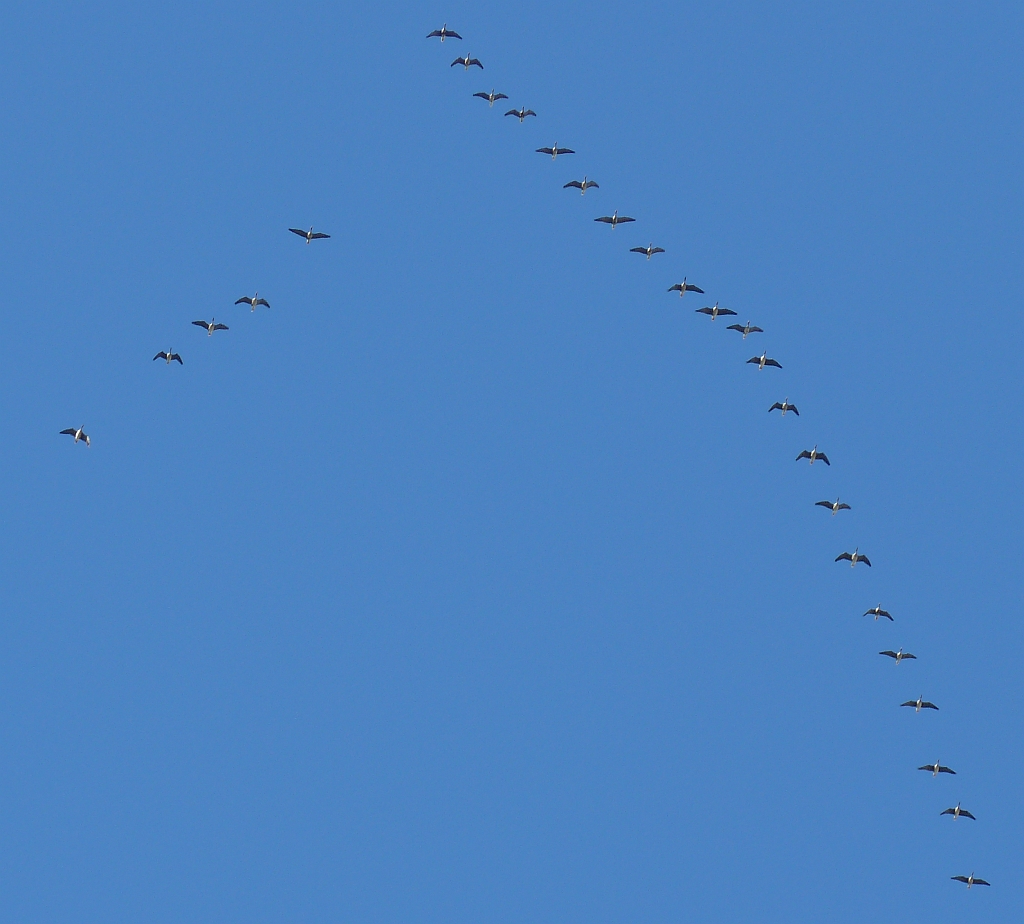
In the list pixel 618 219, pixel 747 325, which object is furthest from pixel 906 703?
pixel 618 219

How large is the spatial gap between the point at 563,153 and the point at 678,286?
1814cm

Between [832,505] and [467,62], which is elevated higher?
[467,62]

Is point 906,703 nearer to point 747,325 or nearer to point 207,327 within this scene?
point 747,325

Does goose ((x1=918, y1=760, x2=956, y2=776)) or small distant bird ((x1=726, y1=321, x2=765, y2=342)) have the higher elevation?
small distant bird ((x1=726, y1=321, x2=765, y2=342))

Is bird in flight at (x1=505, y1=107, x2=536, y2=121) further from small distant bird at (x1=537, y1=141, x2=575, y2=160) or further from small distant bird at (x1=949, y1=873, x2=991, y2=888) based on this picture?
small distant bird at (x1=949, y1=873, x2=991, y2=888)

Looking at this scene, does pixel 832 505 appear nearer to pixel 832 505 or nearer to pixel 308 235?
pixel 832 505

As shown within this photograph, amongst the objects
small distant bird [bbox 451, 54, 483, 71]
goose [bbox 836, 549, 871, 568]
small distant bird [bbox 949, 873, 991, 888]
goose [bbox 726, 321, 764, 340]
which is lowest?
small distant bird [bbox 949, 873, 991, 888]

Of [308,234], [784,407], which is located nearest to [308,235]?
[308,234]

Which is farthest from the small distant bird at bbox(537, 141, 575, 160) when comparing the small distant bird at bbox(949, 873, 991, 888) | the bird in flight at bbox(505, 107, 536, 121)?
the small distant bird at bbox(949, 873, 991, 888)

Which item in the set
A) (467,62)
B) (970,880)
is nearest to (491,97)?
(467,62)

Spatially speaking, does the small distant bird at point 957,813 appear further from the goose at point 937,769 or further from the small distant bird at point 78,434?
the small distant bird at point 78,434

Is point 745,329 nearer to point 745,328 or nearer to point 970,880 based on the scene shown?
point 745,328

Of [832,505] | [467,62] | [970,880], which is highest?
[467,62]

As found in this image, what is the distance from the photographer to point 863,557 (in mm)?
128125
